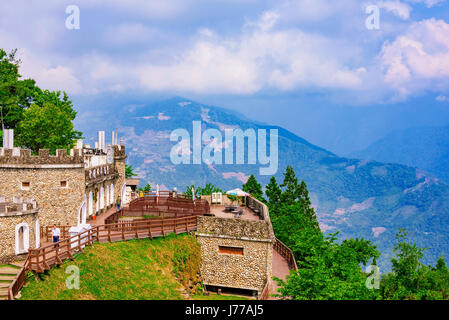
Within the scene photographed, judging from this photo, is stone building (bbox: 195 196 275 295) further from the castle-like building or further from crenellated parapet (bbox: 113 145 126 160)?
crenellated parapet (bbox: 113 145 126 160)

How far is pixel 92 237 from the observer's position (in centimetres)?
2264

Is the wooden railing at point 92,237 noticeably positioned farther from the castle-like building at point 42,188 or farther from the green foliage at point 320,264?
the green foliage at point 320,264

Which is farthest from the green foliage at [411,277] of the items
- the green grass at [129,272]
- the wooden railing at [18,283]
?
the wooden railing at [18,283]

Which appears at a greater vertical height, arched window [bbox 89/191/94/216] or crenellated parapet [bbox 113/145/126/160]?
crenellated parapet [bbox 113/145/126/160]

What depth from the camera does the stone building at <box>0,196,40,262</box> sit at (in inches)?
779

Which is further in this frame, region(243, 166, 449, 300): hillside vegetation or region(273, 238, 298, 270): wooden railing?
region(273, 238, 298, 270): wooden railing

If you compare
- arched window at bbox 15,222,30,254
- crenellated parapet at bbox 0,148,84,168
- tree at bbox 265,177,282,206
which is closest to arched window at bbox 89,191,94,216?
crenellated parapet at bbox 0,148,84,168

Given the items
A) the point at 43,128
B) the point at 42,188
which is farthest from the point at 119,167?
the point at 42,188

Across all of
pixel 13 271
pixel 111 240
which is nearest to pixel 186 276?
pixel 111 240

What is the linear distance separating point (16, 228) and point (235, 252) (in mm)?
13374

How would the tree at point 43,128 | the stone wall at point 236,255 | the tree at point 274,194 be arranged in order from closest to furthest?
A: the stone wall at point 236,255
the tree at point 43,128
the tree at point 274,194

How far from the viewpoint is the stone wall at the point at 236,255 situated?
25219 mm

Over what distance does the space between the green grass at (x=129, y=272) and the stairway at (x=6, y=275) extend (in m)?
0.76
